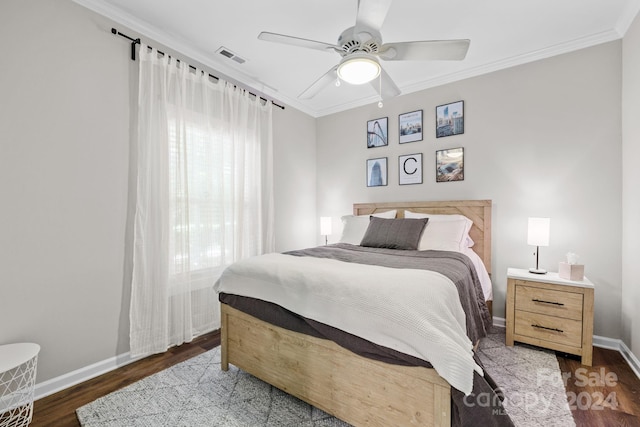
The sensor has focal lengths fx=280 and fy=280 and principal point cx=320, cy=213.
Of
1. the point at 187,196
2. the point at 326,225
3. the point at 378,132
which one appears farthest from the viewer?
the point at 326,225

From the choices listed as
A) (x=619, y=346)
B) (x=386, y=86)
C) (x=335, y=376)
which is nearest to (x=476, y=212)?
(x=619, y=346)

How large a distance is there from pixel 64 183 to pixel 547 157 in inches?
159

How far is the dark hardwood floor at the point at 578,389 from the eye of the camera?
1604 millimetres

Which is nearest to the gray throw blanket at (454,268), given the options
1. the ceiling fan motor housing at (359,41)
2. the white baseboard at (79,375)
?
the ceiling fan motor housing at (359,41)

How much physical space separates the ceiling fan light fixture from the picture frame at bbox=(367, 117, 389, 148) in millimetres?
1773

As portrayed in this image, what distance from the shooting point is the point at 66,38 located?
6.38ft

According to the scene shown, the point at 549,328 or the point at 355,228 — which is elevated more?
the point at 355,228

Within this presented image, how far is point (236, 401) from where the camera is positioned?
175cm

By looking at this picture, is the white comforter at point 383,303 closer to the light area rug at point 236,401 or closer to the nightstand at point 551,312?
the light area rug at point 236,401

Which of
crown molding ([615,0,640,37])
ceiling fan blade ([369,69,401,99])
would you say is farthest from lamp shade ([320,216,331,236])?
crown molding ([615,0,640,37])

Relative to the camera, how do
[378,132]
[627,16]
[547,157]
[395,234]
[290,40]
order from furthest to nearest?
[378,132]
[395,234]
[547,157]
[627,16]
[290,40]

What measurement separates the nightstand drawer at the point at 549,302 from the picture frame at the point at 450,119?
1.76m

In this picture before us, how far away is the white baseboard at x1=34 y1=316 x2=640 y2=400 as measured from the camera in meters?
1.84

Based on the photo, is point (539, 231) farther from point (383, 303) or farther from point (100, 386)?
point (100, 386)
